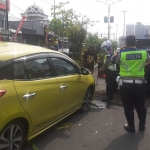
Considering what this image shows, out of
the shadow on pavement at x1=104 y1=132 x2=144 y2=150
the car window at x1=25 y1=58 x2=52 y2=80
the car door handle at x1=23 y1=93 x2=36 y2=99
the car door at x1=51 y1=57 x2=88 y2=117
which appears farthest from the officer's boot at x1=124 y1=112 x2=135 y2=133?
the car door handle at x1=23 y1=93 x2=36 y2=99

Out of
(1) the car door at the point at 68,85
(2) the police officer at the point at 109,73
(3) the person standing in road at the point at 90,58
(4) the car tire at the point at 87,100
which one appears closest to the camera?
(1) the car door at the point at 68,85

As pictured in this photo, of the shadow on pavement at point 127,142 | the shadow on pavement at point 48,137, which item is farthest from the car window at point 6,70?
the shadow on pavement at point 127,142

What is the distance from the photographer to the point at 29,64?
11.9ft

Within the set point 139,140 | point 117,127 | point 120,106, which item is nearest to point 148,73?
point 120,106

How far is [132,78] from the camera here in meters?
4.37

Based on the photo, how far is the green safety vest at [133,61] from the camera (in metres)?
4.34

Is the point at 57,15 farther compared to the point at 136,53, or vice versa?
the point at 57,15

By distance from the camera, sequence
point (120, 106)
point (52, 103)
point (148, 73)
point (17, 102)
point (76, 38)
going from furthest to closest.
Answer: point (76, 38) < point (148, 73) < point (120, 106) < point (52, 103) < point (17, 102)

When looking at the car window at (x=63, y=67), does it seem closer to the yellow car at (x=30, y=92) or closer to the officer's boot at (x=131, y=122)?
the yellow car at (x=30, y=92)

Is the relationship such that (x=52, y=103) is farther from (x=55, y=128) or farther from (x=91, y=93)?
(x=91, y=93)

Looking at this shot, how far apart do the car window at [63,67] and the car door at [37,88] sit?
0.27 meters

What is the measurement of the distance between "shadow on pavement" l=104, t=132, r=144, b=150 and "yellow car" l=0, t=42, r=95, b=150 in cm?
111

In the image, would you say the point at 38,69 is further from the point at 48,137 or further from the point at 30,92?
the point at 48,137

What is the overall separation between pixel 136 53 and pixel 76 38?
589 inches
